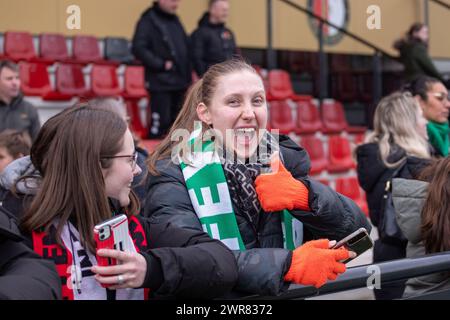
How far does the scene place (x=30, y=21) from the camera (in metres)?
8.77

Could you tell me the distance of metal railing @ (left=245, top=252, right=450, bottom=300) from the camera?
187cm

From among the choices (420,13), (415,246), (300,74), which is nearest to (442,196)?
(415,246)

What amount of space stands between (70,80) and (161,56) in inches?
49.7

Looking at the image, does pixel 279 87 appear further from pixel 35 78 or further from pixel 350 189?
pixel 35 78

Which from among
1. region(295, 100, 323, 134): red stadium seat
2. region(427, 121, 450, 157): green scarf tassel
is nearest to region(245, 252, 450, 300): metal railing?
region(427, 121, 450, 157): green scarf tassel

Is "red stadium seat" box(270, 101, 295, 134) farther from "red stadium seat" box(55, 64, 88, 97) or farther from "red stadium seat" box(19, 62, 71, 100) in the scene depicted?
"red stadium seat" box(19, 62, 71, 100)

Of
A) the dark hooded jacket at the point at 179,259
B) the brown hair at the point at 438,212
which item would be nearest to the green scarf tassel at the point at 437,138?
the brown hair at the point at 438,212

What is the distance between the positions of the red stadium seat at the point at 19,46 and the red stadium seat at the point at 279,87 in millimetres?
2859

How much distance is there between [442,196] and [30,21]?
22.8 ft

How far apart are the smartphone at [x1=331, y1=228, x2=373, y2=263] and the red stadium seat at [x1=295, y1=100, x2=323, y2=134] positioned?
707cm

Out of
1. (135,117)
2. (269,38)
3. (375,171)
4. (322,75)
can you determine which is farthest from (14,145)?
(322,75)

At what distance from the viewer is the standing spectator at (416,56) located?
355 inches

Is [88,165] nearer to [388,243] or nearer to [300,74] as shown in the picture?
[388,243]
